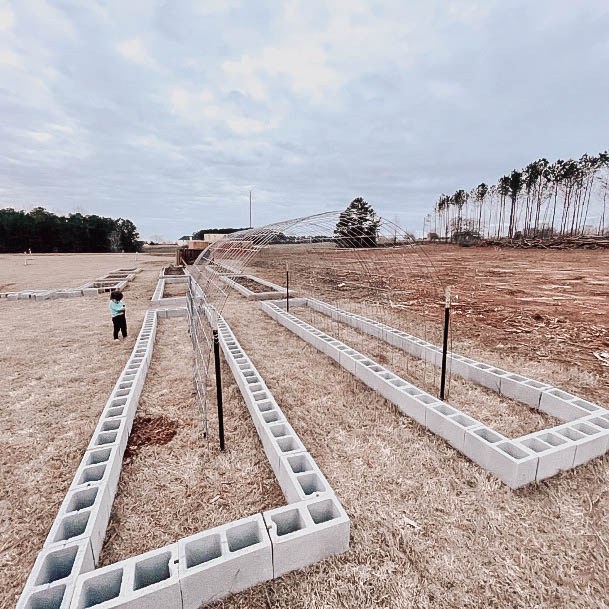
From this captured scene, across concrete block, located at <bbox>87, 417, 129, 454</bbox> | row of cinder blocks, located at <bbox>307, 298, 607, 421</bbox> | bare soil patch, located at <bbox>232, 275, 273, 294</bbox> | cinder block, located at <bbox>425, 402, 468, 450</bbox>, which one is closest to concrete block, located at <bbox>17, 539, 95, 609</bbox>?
concrete block, located at <bbox>87, 417, 129, 454</bbox>

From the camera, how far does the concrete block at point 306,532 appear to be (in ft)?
5.74

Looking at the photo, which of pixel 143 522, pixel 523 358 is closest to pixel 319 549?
pixel 143 522

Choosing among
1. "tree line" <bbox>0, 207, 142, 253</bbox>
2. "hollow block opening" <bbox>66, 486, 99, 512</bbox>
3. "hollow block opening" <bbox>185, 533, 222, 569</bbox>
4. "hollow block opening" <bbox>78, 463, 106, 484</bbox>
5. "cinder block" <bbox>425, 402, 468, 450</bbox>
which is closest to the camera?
"hollow block opening" <bbox>185, 533, 222, 569</bbox>

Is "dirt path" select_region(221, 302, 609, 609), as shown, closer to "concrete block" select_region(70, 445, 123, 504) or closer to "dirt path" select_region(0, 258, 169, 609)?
"concrete block" select_region(70, 445, 123, 504)

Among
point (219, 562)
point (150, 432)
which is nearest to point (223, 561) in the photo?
point (219, 562)

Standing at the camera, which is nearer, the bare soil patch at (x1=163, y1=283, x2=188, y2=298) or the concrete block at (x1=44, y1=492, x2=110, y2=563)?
the concrete block at (x1=44, y1=492, x2=110, y2=563)

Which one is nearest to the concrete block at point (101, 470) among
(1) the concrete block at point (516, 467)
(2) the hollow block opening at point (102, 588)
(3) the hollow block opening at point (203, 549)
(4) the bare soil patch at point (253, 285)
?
(2) the hollow block opening at point (102, 588)

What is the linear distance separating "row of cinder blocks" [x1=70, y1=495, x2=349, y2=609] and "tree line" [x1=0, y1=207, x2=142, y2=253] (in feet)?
159

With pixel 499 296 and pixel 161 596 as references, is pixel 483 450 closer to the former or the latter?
pixel 161 596

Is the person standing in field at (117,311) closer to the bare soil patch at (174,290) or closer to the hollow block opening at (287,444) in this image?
the bare soil patch at (174,290)

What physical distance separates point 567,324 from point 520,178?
34125mm

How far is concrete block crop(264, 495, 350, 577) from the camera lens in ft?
5.74

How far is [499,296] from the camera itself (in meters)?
9.07

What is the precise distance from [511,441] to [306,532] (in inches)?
68.3
